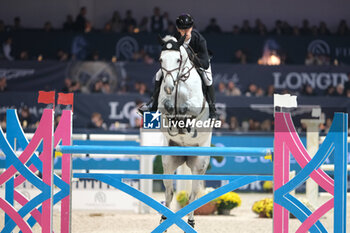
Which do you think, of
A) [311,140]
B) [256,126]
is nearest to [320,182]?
[311,140]

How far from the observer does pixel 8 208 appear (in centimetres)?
436

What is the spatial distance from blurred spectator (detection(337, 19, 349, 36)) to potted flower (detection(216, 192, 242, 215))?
26.4 feet

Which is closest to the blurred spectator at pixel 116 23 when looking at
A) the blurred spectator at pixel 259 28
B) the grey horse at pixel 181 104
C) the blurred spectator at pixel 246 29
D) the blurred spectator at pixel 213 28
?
the blurred spectator at pixel 213 28

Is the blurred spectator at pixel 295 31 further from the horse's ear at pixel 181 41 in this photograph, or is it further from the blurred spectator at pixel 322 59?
the horse's ear at pixel 181 41

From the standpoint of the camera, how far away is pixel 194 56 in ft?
19.0

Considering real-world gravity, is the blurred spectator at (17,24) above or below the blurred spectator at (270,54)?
above

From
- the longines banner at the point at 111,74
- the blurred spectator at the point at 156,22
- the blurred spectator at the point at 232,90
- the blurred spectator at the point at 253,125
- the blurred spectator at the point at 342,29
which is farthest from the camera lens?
the blurred spectator at the point at 342,29

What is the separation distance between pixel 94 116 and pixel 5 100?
1.80 meters

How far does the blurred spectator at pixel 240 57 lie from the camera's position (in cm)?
1354

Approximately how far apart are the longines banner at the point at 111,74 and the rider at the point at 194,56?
263 inches

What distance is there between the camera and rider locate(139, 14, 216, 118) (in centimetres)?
580

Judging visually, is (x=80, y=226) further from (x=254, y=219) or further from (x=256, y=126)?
(x=256, y=126)

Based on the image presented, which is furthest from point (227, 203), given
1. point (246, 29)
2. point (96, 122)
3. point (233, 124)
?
point (246, 29)

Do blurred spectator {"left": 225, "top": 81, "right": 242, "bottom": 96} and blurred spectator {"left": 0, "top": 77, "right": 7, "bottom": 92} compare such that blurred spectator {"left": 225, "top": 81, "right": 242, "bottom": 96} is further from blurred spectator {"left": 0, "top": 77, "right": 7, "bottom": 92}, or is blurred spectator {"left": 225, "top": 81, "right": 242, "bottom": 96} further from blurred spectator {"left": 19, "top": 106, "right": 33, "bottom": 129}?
blurred spectator {"left": 0, "top": 77, "right": 7, "bottom": 92}
